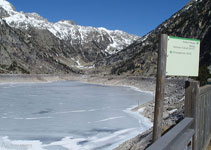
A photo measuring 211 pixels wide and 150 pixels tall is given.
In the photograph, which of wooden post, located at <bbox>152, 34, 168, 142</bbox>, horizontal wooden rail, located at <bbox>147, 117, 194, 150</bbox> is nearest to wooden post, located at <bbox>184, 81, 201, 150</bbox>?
horizontal wooden rail, located at <bbox>147, 117, 194, 150</bbox>

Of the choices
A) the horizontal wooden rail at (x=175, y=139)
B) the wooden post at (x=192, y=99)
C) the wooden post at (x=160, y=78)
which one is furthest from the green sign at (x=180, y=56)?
the horizontal wooden rail at (x=175, y=139)

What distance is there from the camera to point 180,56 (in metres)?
3.80

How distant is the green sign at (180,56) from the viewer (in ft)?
12.3

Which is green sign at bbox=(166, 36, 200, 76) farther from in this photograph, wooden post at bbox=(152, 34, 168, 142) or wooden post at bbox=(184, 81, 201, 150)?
wooden post at bbox=(184, 81, 201, 150)

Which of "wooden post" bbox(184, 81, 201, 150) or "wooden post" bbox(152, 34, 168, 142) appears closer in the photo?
"wooden post" bbox(152, 34, 168, 142)

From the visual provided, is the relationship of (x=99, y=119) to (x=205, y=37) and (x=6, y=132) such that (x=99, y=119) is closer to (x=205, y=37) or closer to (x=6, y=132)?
(x=6, y=132)

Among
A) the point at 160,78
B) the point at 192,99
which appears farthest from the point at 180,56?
the point at 192,99

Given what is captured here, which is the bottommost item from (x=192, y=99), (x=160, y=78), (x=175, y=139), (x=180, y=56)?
(x=175, y=139)

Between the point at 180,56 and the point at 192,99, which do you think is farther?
A: the point at 192,99

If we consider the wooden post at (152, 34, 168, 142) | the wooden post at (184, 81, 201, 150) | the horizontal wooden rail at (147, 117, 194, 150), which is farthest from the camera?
the wooden post at (184, 81, 201, 150)

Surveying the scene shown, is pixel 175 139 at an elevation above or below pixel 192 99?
below

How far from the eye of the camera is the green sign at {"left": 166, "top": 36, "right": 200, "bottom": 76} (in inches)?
148

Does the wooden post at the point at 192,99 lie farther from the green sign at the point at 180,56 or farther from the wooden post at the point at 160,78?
the wooden post at the point at 160,78

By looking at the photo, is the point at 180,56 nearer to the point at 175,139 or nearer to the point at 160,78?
the point at 160,78
